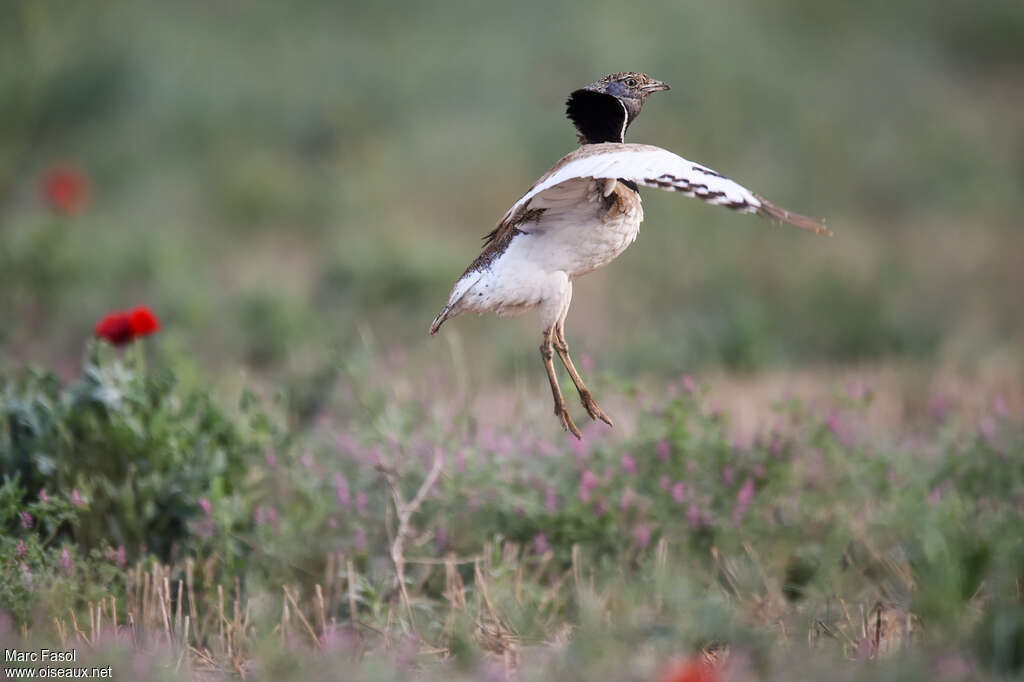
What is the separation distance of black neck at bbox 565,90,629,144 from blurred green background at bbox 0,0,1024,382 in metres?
1.68

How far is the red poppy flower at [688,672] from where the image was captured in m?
2.18

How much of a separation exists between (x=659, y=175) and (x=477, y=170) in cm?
921

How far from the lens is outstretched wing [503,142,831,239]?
2.59 metres

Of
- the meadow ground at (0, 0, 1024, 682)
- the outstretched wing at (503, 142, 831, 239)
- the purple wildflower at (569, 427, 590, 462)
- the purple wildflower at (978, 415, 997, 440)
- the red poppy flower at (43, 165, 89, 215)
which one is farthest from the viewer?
the red poppy flower at (43, 165, 89, 215)

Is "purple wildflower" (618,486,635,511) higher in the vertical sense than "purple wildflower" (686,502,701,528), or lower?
higher

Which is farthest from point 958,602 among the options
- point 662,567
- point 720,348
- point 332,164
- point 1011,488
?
point 332,164

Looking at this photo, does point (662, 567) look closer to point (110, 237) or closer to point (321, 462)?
point (321, 462)

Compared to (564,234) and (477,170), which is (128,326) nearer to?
(564,234)

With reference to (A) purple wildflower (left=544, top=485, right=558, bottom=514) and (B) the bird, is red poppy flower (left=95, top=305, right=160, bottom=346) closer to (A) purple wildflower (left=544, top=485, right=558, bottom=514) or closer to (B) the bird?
(B) the bird

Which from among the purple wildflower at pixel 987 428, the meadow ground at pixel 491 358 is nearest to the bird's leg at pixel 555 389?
the meadow ground at pixel 491 358

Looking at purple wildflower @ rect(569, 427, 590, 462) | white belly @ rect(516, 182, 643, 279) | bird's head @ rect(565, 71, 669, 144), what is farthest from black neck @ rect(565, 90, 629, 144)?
purple wildflower @ rect(569, 427, 590, 462)

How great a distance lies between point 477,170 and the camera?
1176cm

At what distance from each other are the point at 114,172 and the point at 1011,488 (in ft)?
38.5

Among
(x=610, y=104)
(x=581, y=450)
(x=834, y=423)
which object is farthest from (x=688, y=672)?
(x=834, y=423)
